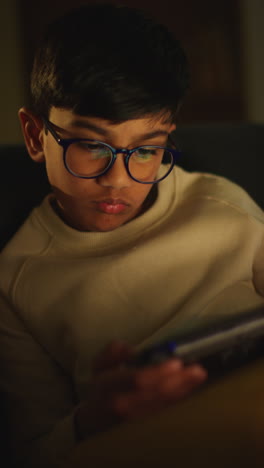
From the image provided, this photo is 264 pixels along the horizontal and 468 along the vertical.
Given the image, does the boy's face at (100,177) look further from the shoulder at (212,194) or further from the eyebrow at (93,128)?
the shoulder at (212,194)

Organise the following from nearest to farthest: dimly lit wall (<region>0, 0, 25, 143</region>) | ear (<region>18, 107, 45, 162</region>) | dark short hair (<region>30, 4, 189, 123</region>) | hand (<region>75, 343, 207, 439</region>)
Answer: hand (<region>75, 343, 207, 439</region>), dark short hair (<region>30, 4, 189, 123</region>), ear (<region>18, 107, 45, 162</region>), dimly lit wall (<region>0, 0, 25, 143</region>)

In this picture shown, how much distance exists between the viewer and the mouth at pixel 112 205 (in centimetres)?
85

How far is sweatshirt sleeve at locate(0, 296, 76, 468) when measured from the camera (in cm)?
86

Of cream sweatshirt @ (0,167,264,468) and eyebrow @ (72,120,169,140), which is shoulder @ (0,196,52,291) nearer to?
cream sweatshirt @ (0,167,264,468)

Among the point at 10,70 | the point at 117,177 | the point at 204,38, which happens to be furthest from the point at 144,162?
the point at 204,38

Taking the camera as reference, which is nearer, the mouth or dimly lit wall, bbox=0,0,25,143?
the mouth

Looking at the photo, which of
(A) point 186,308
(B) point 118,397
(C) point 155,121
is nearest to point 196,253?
(A) point 186,308

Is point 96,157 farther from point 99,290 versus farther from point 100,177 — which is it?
point 99,290

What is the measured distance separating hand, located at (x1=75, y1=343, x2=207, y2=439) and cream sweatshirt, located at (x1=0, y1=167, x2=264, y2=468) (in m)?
→ 0.22

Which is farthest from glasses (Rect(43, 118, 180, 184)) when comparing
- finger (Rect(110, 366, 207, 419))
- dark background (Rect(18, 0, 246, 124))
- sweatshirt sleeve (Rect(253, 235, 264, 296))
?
dark background (Rect(18, 0, 246, 124))

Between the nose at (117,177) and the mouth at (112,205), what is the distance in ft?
0.12

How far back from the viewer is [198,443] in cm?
53

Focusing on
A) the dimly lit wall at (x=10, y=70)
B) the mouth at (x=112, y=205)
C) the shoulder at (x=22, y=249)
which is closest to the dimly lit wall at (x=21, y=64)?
the dimly lit wall at (x=10, y=70)

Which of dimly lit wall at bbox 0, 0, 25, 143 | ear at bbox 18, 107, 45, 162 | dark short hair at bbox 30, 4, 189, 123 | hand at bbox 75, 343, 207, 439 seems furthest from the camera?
dimly lit wall at bbox 0, 0, 25, 143
